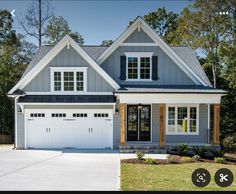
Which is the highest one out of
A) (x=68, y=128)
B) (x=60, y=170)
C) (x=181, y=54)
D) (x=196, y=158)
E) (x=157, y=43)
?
(x=157, y=43)

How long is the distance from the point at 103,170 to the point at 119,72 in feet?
32.6

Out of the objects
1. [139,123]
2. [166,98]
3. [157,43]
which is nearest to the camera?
[166,98]

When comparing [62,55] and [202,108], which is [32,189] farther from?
[202,108]

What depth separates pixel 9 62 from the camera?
104 ft

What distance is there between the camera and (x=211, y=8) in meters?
29.3

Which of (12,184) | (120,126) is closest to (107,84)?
(120,126)

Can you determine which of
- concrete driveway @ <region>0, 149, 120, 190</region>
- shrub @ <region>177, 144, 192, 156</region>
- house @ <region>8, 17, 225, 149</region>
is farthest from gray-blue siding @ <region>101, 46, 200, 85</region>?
concrete driveway @ <region>0, 149, 120, 190</region>

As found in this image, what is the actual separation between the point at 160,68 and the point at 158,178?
38.5 ft

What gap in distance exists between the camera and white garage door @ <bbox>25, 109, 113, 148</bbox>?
2066cm

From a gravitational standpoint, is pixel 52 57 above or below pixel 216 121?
above

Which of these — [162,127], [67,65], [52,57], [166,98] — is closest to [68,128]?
[67,65]

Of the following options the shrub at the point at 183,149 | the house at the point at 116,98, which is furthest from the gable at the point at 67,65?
the shrub at the point at 183,149

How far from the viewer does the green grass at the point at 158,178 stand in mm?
9508

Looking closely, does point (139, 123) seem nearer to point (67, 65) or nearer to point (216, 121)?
point (216, 121)
